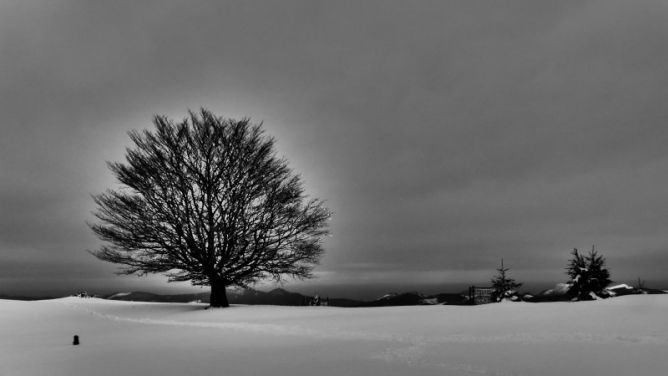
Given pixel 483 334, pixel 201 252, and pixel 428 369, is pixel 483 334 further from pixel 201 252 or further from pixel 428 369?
pixel 201 252

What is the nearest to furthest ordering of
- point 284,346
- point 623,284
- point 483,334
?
point 284,346
point 483,334
point 623,284

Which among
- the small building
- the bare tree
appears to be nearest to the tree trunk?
the bare tree

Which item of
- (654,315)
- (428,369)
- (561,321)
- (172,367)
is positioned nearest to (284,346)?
(172,367)

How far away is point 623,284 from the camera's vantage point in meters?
Answer: 35.7

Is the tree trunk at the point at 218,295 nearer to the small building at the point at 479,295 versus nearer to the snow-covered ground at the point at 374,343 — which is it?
the snow-covered ground at the point at 374,343

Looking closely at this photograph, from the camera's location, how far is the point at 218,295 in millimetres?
26359

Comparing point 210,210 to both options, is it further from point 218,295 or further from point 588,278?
point 588,278

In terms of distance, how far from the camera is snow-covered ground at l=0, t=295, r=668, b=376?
1004 cm

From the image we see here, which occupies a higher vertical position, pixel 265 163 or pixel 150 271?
pixel 265 163

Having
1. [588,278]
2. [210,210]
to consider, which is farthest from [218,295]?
[588,278]

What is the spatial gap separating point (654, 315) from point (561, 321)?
8.89 ft

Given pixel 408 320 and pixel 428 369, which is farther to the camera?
pixel 408 320

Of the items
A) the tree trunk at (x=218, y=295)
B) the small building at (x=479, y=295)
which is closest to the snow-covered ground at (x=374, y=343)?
the tree trunk at (x=218, y=295)

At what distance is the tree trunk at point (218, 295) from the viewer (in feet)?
86.1
